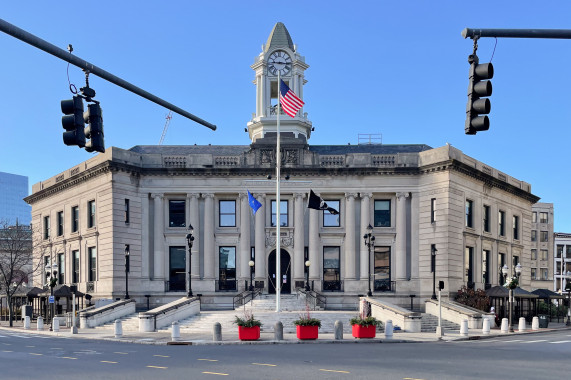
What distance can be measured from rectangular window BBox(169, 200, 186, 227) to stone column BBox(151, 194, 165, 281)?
0.74 m

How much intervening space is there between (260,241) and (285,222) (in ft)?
8.31

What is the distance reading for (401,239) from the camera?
2032 inches

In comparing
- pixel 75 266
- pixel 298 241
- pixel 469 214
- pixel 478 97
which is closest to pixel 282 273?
pixel 298 241

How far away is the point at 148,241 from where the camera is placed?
172 feet

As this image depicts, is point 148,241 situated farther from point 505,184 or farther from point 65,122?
point 65,122

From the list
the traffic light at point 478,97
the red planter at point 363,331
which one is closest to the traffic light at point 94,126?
the traffic light at point 478,97

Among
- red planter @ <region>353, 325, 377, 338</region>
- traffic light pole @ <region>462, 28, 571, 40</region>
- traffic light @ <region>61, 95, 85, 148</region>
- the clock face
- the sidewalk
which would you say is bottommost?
the sidewalk

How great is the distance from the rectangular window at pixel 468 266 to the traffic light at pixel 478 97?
138 ft

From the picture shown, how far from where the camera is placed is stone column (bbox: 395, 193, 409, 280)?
2024 inches

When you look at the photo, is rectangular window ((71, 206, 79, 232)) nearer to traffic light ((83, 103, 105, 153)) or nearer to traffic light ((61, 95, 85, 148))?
traffic light ((83, 103, 105, 153))

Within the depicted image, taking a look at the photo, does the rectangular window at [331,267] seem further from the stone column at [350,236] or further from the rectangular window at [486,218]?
the rectangular window at [486,218]

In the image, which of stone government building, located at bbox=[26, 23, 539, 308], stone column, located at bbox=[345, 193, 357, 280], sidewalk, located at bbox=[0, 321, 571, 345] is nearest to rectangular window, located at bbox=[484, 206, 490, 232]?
stone government building, located at bbox=[26, 23, 539, 308]

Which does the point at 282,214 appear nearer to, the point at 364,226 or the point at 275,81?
the point at 364,226

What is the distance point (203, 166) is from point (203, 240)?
572 cm
